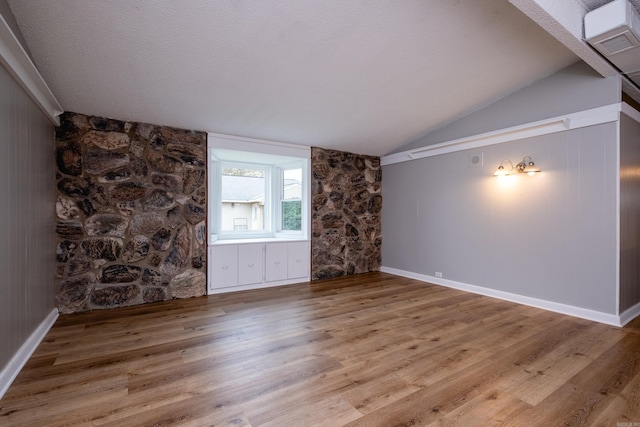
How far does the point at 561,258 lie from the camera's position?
10.9 feet

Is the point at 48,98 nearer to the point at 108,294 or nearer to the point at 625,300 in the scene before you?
the point at 108,294

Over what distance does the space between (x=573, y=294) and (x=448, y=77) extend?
2.76m

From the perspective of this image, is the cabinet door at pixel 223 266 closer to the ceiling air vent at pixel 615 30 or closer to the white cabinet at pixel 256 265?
the white cabinet at pixel 256 265

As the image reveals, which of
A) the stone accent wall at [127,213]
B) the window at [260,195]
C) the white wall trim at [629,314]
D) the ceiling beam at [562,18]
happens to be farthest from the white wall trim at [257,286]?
the ceiling beam at [562,18]

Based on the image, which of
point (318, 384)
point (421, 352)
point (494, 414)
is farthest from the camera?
point (421, 352)

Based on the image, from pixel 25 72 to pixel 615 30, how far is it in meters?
4.43

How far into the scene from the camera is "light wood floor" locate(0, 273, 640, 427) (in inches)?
64.1

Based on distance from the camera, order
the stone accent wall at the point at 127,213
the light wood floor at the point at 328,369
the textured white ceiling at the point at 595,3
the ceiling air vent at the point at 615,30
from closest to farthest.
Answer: the light wood floor at the point at 328,369
the ceiling air vent at the point at 615,30
the textured white ceiling at the point at 595,3
the stone accent wall at the point at 127,213

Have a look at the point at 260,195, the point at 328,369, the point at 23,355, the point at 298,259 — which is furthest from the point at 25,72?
the point at 298,259

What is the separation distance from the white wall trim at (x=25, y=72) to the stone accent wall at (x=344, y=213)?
320cm

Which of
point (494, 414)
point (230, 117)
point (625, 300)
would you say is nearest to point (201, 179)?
point (230, 117)

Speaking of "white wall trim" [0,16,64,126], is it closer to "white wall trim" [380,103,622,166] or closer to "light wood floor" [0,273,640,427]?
"light wood floor" [0,273,640,427]

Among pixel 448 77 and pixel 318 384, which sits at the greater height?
pixel 448 77

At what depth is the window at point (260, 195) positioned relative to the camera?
4633mm
